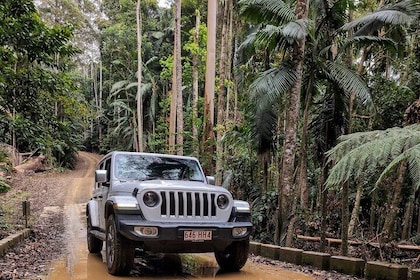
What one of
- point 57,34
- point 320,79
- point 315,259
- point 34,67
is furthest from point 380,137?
point 34,67

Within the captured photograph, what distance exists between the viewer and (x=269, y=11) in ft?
28.2

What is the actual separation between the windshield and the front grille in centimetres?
116

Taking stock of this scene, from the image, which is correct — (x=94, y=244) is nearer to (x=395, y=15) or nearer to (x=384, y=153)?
(x=384, y=153)

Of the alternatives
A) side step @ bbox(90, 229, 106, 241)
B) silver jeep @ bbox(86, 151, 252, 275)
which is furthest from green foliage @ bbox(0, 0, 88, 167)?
silver jeep @ bbox(86, 151, 252, 275)

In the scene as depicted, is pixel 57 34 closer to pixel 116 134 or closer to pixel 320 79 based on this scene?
pixel 320 79

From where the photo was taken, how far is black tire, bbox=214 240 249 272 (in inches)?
229

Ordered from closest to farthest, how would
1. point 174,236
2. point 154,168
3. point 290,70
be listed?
point 174,236, point 154,168, point 290,70

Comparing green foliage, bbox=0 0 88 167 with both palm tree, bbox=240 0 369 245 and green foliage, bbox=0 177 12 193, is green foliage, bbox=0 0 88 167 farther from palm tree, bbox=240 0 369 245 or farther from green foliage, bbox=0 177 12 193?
green foliage, bbox=0 177 12 193

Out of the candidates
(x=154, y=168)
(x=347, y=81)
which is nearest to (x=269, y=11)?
(x=347, y=81)

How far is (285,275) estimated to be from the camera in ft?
18.4

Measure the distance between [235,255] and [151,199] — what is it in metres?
1.61

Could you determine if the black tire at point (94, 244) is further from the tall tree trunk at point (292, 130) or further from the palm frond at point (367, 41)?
the palm frond at point (367, 41)

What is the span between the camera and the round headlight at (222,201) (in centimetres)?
557

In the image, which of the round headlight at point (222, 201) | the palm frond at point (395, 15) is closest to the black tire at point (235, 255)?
the round headlight at point (222, 201)
